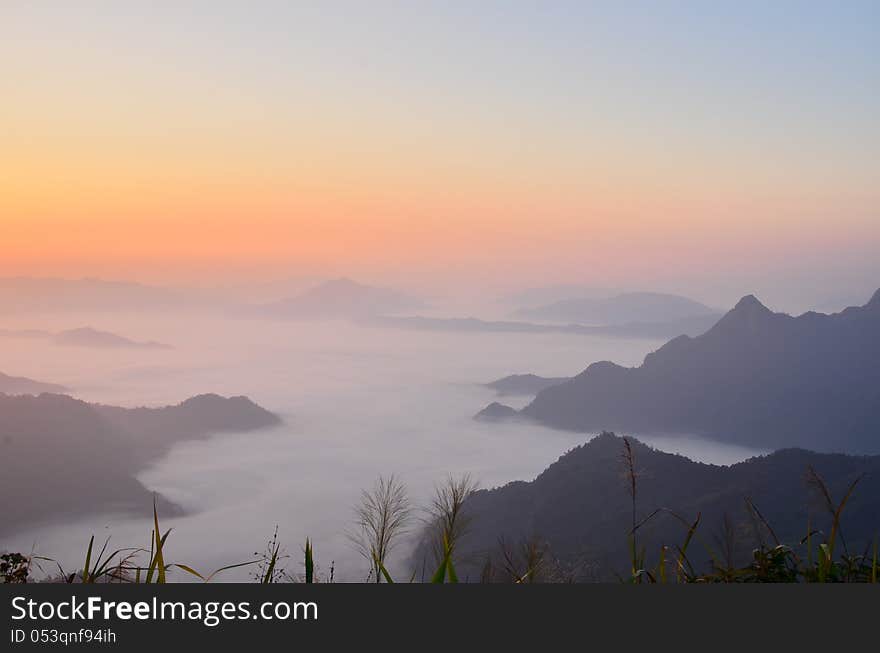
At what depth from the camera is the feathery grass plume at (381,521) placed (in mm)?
4430

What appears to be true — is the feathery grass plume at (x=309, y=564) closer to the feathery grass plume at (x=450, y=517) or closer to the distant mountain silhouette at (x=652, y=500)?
the feathery grass plume at (x=450, y=517)

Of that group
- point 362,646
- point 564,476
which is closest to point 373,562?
point 362,646

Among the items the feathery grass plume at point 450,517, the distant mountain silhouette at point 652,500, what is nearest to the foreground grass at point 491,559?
the feathery grass plume at point 450,517

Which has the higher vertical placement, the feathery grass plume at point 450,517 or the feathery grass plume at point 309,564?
the feathery grass plume at point 450,517

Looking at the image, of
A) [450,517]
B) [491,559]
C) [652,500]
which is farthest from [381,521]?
[652,500]

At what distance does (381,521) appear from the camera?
15.2ft

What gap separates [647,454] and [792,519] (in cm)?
3731

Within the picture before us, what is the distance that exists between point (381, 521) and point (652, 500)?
149m

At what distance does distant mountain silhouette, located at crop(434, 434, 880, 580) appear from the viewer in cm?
12212

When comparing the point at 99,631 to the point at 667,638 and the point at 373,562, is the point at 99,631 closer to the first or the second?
the point at 373,562

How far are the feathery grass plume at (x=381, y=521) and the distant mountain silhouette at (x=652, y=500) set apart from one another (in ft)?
366

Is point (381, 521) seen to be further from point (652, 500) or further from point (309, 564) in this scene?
point (652, 500)

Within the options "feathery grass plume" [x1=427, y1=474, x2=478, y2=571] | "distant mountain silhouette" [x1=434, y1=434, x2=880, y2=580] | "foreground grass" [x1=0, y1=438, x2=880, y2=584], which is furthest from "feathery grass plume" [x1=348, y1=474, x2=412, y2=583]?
"distant mountain silhouette" [x1=434, y1=434, x2=880, y2=580]

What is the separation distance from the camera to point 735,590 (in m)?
3.79
